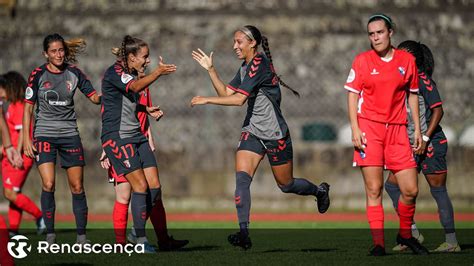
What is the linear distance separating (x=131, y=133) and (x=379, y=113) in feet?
7.88

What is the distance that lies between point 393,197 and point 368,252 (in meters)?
0.94

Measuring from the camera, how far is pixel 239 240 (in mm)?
10672

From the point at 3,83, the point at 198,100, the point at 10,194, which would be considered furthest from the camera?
the point at 10,194

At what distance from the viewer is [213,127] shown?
20.8m

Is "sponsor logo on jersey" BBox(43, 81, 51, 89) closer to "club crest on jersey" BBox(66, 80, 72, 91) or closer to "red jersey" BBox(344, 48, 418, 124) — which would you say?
"club crest on jersey" BBox(66, 80, 72, 91)

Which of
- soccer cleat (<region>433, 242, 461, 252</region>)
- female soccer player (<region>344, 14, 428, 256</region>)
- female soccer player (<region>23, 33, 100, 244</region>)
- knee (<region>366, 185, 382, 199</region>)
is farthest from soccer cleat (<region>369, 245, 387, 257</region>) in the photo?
female soccer player (<region>23, 33, 100, 244</region>)

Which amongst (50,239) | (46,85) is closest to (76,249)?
(50,239)

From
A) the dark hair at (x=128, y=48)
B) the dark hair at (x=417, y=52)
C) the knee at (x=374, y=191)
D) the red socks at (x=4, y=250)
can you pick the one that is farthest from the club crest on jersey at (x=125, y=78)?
the red socks at (x=4, y=250)

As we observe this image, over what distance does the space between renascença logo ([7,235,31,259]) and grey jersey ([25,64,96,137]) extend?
1.12 m

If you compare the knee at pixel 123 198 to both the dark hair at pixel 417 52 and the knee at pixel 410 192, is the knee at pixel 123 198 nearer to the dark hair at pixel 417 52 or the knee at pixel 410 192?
the knee at pixel 410 192

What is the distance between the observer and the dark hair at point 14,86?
14.3 metres

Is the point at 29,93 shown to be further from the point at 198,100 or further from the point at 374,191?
the point at 374,191

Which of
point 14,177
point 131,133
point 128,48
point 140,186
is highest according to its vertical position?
point 128,48

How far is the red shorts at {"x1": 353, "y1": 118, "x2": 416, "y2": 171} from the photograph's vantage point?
10.3 m
